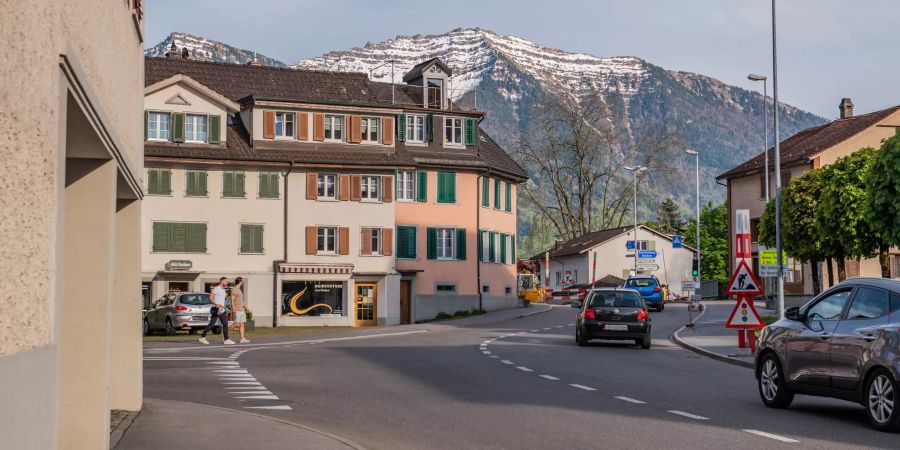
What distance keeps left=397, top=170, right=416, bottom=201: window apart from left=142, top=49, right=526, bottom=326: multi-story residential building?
0.16 feet

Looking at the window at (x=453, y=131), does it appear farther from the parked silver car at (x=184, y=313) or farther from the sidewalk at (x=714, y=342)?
the parked silver car at (x=184, y=313)

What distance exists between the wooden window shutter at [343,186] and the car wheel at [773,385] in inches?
1774

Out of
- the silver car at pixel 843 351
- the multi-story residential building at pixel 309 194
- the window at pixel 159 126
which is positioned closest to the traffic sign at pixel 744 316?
the silver car at pixel 843 351

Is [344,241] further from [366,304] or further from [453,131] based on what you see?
[453,131]

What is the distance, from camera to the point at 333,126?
61.8 metres

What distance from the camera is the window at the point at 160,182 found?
58016mm

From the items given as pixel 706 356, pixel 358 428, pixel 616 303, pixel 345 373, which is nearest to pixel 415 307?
pixel 616 303

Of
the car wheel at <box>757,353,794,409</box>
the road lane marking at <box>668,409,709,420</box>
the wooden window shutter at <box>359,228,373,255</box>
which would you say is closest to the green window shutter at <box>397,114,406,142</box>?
the wooden window shutter at <box>359,228,373,255</box>

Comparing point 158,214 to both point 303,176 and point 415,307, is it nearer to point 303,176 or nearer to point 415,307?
point 303,176

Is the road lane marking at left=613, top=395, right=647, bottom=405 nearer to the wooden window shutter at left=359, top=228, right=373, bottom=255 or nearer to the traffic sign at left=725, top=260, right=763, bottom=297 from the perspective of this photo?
the traffic sign at left=725, top=260, right=763, bottom=297

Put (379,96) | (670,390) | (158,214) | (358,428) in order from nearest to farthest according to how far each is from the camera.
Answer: (358,428) < (670,390) < (158,214) < (379,96)

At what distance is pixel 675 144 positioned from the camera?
95.9 meters

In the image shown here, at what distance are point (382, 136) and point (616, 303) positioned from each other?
99.0 feet

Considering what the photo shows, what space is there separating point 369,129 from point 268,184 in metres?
5.70
